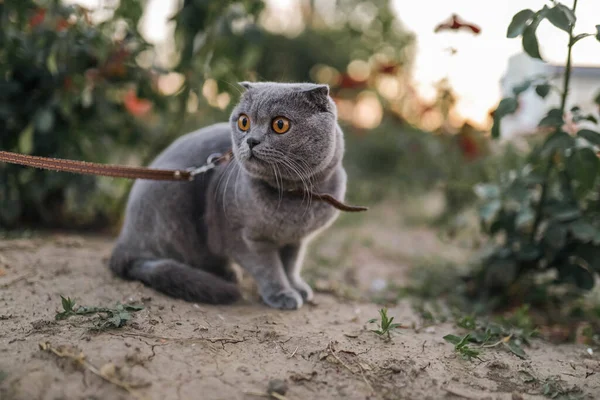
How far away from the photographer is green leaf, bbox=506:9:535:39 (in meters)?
1.85

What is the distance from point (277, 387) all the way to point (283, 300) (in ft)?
2.42

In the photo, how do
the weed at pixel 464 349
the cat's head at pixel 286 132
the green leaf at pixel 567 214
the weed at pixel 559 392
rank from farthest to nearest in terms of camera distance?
the green leaf at pixel 567 214 < the cat's head at pixel 286 132 < the weed at pixel 464 349 < the weed at pixel 559 392

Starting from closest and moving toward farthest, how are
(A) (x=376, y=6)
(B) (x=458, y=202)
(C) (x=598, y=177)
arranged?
1. (C) (x=598, y=177)
2. (B) (x=458, y=202)
3. (A) (x=376, y=6)

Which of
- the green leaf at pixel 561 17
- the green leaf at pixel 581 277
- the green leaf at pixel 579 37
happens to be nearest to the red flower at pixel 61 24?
the green leaf at pixel 561 17

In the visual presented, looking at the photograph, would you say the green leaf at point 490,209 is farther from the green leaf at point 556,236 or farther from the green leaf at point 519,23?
the green leaf at point 519,23

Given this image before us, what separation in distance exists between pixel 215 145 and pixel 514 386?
1.44m

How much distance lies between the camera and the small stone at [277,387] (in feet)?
4.11

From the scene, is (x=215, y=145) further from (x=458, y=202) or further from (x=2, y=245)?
(x=458, y=202)

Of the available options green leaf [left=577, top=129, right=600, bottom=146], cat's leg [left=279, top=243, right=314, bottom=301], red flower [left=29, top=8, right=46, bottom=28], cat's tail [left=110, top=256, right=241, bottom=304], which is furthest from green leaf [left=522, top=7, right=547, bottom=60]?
red flower [left=29, top=8, right=46, bottom=28]

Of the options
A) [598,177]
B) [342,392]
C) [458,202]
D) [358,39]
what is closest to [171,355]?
[342,392]

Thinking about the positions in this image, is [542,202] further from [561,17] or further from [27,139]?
[27,139]

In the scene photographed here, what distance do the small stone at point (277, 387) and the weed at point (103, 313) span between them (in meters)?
0.54

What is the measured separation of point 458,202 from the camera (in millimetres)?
3865

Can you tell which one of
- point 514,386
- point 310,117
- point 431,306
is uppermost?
point 310,117
